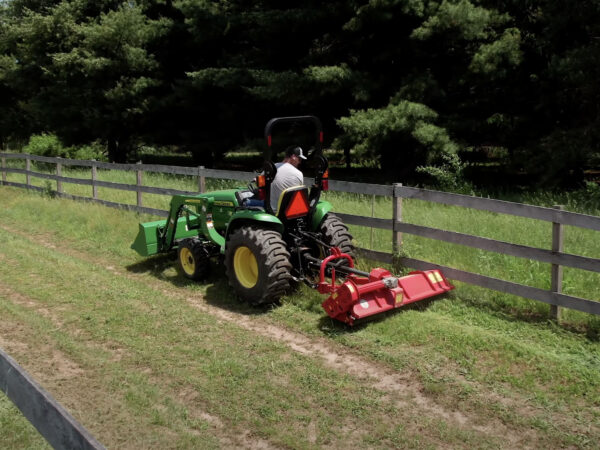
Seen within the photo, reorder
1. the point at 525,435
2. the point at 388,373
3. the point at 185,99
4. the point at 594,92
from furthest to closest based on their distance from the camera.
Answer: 1. the point at 185,99
2. the point at 594,92
3. the point at 388,373
4. the point at 525,435

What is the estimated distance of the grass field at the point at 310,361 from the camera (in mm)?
4332

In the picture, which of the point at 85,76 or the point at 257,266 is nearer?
the point at 257,266

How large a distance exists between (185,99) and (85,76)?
4.66m

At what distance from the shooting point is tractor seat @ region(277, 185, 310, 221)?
22.5 feet

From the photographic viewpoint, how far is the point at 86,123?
23.5 metres

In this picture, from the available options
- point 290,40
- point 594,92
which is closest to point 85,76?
point 290,40

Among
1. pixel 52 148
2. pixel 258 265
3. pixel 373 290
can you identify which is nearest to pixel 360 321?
pixel 373 290

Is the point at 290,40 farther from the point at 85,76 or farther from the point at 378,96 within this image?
the point at 85,76

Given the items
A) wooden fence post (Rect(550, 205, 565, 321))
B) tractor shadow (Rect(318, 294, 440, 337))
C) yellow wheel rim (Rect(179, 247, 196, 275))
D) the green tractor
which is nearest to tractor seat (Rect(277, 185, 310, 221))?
the green tractor

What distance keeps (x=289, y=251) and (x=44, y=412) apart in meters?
4.52

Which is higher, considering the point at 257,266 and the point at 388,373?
the point at 257,266

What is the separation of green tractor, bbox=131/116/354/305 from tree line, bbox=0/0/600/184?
4475 mm

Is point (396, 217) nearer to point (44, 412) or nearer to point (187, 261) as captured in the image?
point (187, 261)

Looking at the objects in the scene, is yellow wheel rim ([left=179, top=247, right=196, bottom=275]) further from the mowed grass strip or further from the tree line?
the tree line
